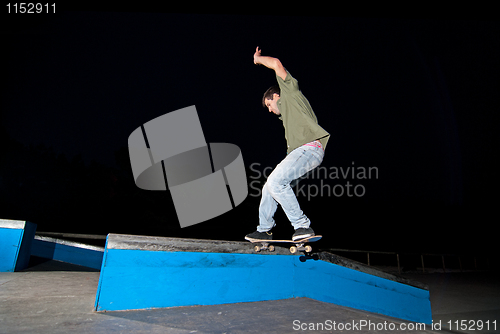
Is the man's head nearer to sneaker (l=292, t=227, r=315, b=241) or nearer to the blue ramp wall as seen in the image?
sneaker (l=292, t=227, r=315, b=241)

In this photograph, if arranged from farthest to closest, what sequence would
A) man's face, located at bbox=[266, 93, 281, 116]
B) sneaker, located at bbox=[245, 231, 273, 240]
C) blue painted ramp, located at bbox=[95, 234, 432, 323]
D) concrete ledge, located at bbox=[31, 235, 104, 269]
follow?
concrete ledge, located at bbox=[31, 235, 104, 269] → man's face, located at bbox=[266, 93, 281, 116] → sneaker, located at bbox=[245, 231, 273, 240] → blue painted ramp, located at bbox=[95, 234, 432, 323]

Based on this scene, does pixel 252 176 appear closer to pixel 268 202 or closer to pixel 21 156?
pixel 21 156

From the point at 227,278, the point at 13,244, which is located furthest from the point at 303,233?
the point at 13,244

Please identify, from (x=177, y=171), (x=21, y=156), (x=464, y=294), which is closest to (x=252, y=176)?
(x=177, y=171)

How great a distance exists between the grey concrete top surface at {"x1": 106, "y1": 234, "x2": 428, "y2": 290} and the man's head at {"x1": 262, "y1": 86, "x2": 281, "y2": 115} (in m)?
1.90

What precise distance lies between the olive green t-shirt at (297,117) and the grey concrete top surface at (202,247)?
4.93 feet

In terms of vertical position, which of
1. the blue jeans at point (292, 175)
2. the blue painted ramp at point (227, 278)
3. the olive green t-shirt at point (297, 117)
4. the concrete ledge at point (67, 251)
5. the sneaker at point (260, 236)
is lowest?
the concrete ledge at point (67, 251)

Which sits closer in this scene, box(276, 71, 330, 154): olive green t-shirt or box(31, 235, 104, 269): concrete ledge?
box(276, 71, 330, 154): olive green t-shirt

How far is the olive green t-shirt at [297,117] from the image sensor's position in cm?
369

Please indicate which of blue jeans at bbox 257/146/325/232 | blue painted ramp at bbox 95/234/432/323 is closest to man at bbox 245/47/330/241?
blue jeans at bbox 257/146/325/232

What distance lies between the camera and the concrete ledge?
27.3 ft

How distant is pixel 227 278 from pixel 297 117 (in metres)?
2.23

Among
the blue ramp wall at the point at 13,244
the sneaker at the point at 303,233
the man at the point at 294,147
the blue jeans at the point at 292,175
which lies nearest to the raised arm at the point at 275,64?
the man at the point at 294,147

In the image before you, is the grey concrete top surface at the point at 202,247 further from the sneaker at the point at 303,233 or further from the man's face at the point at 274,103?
the man's face at the point at 274,103
